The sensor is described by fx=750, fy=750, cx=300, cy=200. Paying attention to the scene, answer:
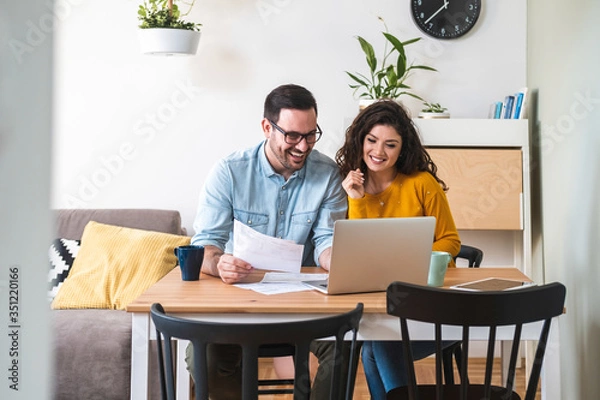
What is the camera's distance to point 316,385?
212 centimetres

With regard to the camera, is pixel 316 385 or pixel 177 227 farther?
pixel 177 227

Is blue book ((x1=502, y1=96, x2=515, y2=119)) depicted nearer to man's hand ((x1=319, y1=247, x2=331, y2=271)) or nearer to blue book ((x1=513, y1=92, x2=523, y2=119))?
blue book ((x1=513, y1=92, x2=523, y2=119))

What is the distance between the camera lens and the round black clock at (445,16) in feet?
12.6

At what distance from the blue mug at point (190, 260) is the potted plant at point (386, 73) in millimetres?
Result: 1804

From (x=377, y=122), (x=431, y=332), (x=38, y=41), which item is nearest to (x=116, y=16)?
(x=377, y=122)

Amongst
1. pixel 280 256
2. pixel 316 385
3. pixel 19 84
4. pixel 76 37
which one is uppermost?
pixel 76 37

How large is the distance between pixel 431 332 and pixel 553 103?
188 cm

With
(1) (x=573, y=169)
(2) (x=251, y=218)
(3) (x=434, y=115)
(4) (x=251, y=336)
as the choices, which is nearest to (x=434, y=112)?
(3) (x=434, y=115)

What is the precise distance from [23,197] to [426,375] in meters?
3.54

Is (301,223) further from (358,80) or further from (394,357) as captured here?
(358,80)

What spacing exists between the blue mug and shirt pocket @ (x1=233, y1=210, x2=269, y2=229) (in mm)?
350

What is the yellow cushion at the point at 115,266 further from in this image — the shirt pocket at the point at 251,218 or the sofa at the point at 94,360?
the shirt pocket at the point at 251,218

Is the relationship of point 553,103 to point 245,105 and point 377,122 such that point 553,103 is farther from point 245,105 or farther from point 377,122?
point 245,105

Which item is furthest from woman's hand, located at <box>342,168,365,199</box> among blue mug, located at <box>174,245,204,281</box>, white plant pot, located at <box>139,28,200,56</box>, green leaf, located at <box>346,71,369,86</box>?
white plant pot, located at <box>139,28,200,56</box>
